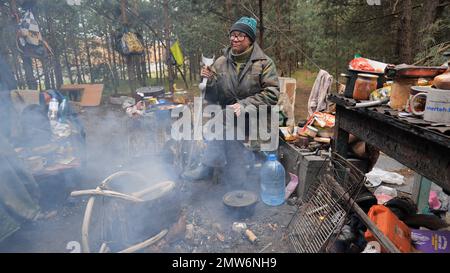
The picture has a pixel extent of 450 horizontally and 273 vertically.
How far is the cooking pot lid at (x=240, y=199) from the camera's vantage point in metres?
3.55

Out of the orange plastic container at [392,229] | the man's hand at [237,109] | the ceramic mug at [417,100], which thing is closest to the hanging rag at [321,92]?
the man's hand at [237,109]

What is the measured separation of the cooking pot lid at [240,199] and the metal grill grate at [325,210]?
0.59 m

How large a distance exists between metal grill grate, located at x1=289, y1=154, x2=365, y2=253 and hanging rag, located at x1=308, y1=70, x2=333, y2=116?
3392 millimetres

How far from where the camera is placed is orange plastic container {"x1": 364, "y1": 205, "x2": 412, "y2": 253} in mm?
2359

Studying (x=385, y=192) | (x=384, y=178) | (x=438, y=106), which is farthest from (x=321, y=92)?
(x=438, y=106)

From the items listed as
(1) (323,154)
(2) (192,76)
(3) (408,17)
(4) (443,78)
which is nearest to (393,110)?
(4) (443,78)

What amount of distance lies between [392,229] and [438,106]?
124cm

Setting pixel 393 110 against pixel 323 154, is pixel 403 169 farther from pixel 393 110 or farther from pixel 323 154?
pixel 393 110

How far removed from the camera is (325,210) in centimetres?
281

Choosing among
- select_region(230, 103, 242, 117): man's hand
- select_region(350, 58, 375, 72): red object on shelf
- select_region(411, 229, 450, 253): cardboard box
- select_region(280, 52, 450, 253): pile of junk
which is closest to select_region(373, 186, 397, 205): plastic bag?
select_region(280, 52, 450, 253): pile of junk

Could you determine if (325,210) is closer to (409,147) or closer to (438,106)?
(409,147)

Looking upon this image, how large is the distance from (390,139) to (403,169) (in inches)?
142

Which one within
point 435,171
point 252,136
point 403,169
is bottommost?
point 403,169

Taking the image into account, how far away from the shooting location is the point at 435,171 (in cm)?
170
